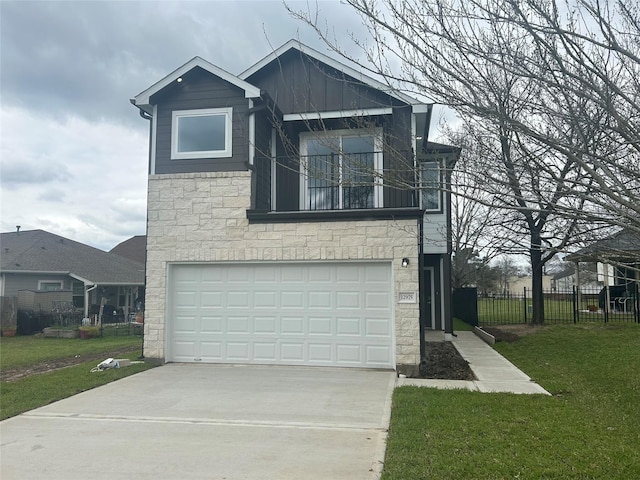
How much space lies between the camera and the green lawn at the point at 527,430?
15.5ft

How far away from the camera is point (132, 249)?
38.7 m

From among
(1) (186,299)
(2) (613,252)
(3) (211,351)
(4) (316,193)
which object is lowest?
(3) (211,351)

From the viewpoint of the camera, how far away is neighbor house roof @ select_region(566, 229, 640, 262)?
4.96m

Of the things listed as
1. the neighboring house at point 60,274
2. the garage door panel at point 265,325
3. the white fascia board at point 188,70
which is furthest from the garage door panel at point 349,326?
the neighboring house at point 60,274

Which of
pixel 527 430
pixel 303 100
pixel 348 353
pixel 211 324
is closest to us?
pixel 527 430

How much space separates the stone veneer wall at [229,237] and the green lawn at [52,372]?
1.47 metres

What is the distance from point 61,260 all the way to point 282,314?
732 inches

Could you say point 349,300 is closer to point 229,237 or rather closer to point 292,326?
point 292,326

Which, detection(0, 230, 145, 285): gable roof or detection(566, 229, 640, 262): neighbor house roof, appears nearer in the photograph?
detection(566, 229, 640, 262): neighbor house roof

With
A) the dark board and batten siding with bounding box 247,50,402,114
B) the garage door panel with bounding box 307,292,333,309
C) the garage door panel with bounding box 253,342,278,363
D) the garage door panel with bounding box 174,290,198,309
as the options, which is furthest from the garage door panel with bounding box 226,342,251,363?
the dark board and batten siding with bounding box 247,50,402,114

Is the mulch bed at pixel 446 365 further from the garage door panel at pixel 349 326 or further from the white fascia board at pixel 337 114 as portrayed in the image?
the white fascia board at pixel 337 114

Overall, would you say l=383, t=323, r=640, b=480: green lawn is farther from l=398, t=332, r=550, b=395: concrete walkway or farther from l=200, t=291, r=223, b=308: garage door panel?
l=200, t=291, r=223, b=308: garage door panel

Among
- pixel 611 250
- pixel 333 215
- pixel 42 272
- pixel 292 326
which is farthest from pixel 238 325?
pixel 42 272

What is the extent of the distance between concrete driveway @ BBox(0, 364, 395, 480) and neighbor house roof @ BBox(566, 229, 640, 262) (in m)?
3.07
